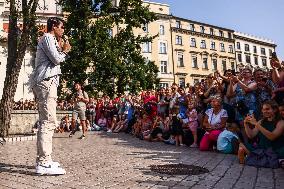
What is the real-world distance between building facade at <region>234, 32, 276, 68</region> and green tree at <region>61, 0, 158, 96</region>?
41430 mm

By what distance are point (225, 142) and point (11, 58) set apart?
9.27 metres

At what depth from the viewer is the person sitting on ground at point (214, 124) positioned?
8.62m

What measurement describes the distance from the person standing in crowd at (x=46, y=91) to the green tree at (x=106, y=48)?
2052 centimetres

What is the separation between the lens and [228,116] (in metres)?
8.99

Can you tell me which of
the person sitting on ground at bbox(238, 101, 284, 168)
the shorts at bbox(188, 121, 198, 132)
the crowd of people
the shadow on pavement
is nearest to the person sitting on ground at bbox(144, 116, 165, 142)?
the crowd of people

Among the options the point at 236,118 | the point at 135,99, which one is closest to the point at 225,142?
the point at 236,118

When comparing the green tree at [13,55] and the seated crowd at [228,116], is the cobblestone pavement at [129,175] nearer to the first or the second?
the seated crowd at [228,116]

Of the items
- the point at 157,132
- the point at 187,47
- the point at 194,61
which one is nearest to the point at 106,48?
the point at 157,132

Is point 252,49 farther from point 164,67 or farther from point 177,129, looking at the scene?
point 177,129

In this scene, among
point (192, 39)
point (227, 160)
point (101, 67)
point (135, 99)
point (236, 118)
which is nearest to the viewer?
point (227, 160)

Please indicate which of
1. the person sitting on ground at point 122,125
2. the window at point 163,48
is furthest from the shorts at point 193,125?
the window at point 163,48

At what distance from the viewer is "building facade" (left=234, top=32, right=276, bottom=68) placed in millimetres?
67250

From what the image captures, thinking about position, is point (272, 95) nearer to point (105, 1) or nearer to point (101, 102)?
point (101, 102)

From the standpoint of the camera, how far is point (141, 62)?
28.5m
